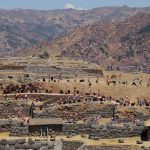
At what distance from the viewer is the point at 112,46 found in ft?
590

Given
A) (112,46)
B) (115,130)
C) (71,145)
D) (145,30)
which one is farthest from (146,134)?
(145,30)

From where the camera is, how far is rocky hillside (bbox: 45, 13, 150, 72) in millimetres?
160375

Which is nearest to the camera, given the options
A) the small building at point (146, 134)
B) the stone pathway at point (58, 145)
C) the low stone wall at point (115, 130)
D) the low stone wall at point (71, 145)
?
the stone pathway at point (58, 145)

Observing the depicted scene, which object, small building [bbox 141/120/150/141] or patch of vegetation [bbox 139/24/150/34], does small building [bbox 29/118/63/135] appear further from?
patch of vegetation [bbox 139/24/150/34]

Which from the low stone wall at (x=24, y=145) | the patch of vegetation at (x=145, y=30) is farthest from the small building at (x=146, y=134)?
the patch of vegetation at (x=145, y=30)

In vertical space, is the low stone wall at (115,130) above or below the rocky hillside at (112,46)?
below

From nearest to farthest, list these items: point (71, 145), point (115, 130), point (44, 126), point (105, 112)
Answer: point (71, 145), point (115, 130), point (44, 126), point (105, 112)

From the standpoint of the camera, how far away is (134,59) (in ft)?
532

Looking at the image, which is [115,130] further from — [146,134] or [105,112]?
[105,112]

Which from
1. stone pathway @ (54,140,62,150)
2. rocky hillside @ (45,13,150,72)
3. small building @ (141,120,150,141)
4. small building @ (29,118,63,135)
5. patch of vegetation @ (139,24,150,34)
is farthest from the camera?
patch of vegetation @ (139,24,150,34)

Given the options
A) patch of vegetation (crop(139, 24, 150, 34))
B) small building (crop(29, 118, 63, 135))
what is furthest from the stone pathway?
patch of vegetation (crop(139, 24, 150, 34))

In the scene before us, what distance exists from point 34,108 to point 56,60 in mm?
39767

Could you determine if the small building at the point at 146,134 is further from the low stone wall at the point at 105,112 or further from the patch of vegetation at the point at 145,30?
the patch of vegetation at the point at 145,30

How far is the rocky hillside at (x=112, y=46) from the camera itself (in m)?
160
